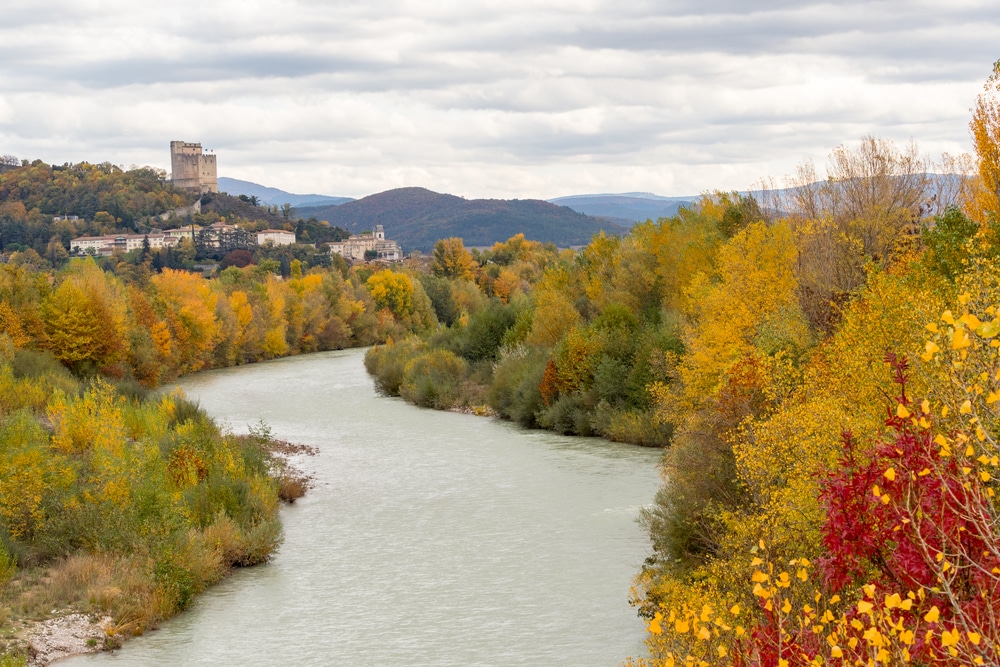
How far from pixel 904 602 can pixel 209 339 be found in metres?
60.1

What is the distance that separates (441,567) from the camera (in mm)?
20703

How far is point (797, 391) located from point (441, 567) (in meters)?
8.06

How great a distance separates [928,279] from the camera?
1822cm

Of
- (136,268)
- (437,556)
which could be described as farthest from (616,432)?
(136,268)

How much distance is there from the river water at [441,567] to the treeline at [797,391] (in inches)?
58.6

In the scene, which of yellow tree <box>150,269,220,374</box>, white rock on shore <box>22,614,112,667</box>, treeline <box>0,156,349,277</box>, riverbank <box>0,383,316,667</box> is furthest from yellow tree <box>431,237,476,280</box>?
white rock on shore <box>22,614,112,667</box>

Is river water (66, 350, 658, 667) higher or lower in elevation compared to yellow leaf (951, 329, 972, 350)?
lower

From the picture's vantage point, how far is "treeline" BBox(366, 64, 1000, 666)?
688cm

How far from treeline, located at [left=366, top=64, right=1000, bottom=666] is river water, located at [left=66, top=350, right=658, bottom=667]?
1.49 metres

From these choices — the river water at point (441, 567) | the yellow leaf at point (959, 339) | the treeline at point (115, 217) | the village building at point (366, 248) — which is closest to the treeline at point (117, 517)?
the river water at point (441, 567)

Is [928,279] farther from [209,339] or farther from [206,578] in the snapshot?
[209,339]

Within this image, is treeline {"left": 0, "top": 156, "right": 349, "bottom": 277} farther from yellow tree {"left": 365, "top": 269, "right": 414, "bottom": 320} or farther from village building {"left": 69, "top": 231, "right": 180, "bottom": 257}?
yellow tree {"left": 365, "top": 269, "right": 414, "bottom": 320}

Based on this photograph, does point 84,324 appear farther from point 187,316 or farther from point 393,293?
point 393,293

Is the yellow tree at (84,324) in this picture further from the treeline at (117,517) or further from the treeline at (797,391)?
the treeline at (117,517)
